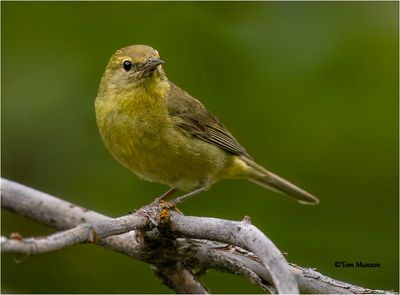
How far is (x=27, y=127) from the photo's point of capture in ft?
18.3

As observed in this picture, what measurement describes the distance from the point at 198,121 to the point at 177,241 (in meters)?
1.48

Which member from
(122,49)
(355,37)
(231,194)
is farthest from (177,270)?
(355,37)

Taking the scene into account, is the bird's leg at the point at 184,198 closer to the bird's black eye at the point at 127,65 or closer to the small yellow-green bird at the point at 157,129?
the small yellow-green bird at the point at 157,129

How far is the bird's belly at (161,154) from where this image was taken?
17.7ft

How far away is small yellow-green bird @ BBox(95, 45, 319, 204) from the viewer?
5418 mm

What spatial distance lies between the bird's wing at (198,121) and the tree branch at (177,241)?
1.19m

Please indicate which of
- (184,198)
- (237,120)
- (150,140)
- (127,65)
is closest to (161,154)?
(150,140)

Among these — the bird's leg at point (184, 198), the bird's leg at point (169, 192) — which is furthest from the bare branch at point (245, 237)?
the bird's leg at point (169, 192)

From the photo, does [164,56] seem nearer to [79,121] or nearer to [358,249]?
[79,121]

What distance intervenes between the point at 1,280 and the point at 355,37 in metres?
3.04

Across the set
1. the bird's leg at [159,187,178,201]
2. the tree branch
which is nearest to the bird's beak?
the bird's leg at [159,187,178,201]

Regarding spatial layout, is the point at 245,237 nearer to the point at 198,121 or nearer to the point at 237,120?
the point at 237,120

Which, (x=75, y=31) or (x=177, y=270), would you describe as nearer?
(x=177, y=270)

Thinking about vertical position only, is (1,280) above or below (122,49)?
below
